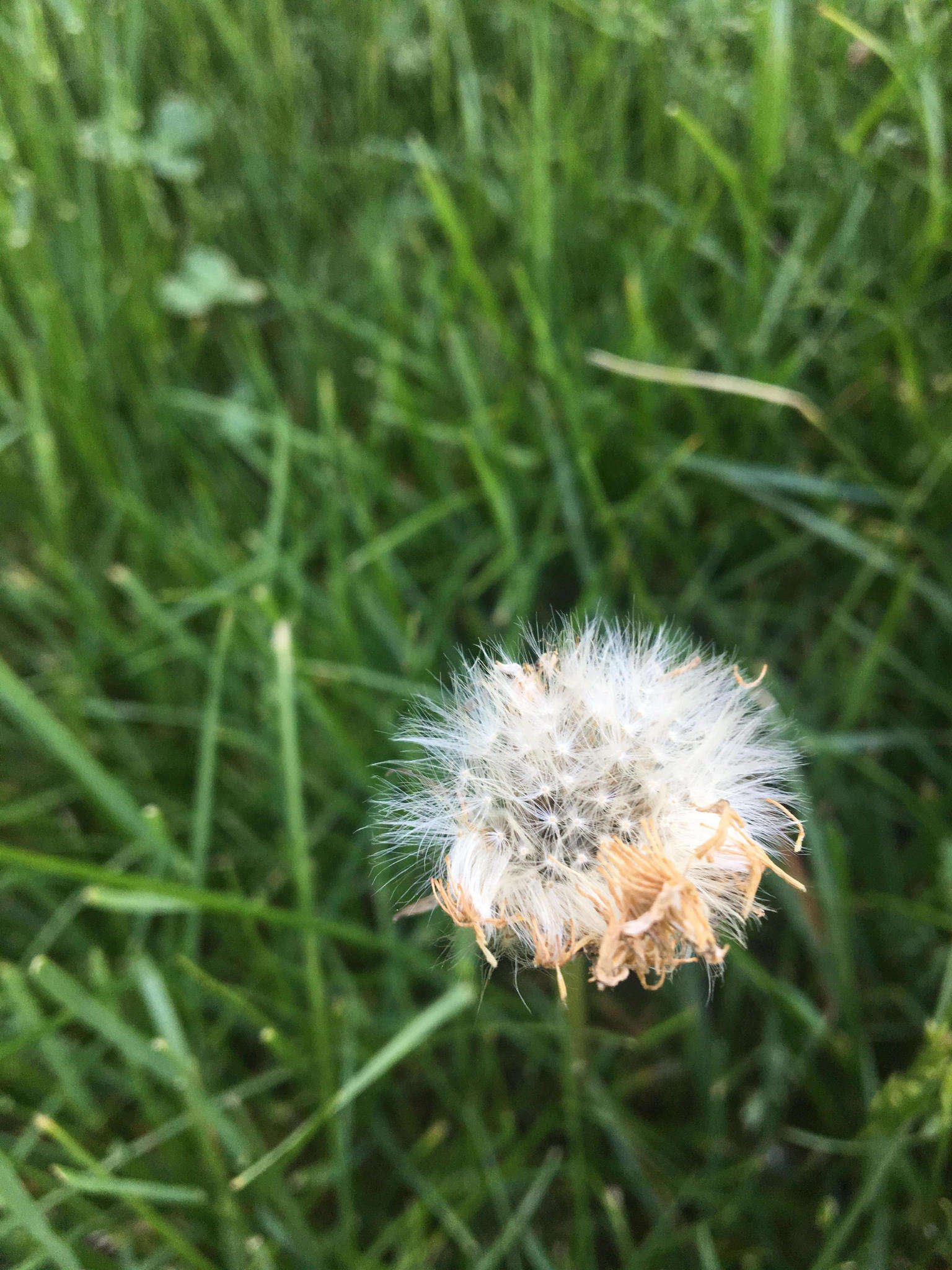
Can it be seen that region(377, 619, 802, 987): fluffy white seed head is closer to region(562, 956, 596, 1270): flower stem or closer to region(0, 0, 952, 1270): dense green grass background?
region(562, 956, 596, 1270): flower stem

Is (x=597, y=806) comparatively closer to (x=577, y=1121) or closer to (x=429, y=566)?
(x=577, y=1121)

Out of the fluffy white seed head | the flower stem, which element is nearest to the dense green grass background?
the flower stem

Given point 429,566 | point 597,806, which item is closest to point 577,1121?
point 597,806

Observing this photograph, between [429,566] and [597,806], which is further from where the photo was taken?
[429,566]

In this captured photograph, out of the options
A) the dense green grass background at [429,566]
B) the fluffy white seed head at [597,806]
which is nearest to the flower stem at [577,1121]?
the dense green grass background at [429,566]

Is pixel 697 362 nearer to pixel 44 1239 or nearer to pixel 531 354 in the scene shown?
pixel 531 354

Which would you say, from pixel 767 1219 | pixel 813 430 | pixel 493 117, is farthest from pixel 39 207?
pixel 767 1219

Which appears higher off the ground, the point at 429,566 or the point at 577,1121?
the point at 429,566
